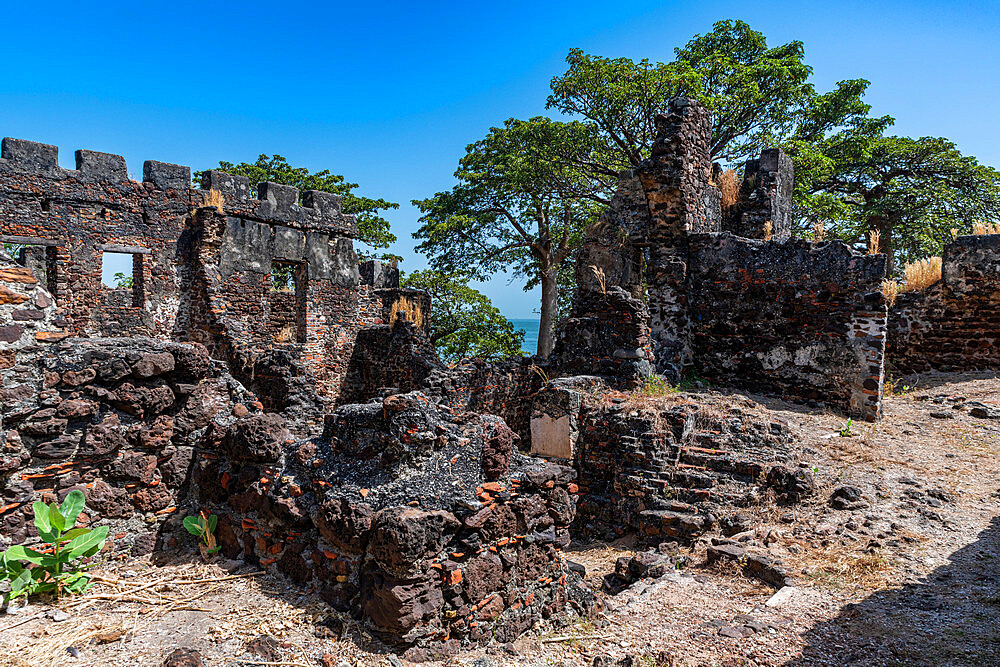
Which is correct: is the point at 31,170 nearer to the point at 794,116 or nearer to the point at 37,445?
the point at 37,445

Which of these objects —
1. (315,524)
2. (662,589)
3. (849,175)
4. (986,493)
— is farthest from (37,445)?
(849,175)

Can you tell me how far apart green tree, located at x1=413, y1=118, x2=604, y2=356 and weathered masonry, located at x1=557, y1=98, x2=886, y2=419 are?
9.87m

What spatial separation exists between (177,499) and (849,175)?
24488mm

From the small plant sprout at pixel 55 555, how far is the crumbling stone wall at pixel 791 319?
29.2 ft

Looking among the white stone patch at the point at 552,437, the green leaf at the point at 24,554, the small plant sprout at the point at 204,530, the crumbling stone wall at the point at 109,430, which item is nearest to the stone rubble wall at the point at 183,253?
the white stone patch at the point at 552,437

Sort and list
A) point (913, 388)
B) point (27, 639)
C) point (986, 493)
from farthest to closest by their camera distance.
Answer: point (913, 388)
point (986, 493)
point (27, 639)

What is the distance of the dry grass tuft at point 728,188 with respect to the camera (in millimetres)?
12586

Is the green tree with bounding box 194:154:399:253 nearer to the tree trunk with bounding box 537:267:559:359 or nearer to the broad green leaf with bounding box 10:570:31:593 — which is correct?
the tree trunk with bounding box 537:267:559:359

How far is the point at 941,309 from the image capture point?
11156 mm

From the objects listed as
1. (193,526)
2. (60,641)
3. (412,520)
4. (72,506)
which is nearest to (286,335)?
(193,526)

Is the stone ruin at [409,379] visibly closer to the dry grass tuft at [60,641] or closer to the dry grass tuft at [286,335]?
the dry grass tuft at [286,335]

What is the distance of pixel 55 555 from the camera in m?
3.86

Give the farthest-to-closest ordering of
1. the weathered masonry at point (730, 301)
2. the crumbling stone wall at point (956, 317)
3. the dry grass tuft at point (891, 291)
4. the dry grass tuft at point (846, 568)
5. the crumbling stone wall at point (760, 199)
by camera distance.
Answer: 1. the crumbling stone wall at point (760, 199)
2. the dry grass tuft at point (891, 291)
3. the crumbling stone wall at point (956, 317)
4. the weathered masonry at point (730, 301)
5. the dry grass tuft at point (846, 568)

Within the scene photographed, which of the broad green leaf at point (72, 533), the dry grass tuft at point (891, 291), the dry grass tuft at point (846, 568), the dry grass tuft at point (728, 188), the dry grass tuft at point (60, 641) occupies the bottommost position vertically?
the dry grass tuft at point (846, 568)
